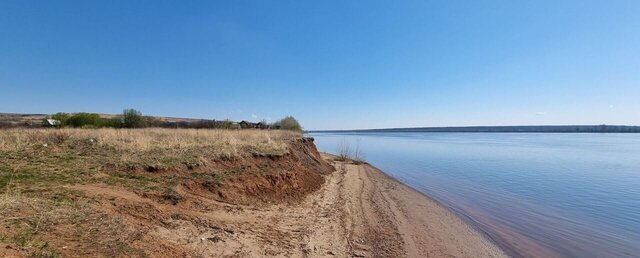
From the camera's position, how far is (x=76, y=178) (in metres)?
8.41

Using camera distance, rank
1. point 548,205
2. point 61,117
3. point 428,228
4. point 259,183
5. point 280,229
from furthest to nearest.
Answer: point 61,117, point 548,205, point 259,183, point 428,228, point 280,229

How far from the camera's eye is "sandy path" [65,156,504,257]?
6188 mm

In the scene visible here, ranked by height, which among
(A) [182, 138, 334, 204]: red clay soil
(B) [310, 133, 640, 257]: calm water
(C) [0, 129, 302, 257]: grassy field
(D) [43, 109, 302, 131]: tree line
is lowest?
(B) [310, 133, 640, 257]: calm water

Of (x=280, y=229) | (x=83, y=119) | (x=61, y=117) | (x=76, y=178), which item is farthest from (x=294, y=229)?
(x=61, y=117)

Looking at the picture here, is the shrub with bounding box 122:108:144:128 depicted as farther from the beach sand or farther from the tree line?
the beach sand

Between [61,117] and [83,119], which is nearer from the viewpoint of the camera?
[83,119]

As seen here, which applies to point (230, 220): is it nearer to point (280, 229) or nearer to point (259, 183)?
point (280, 229)

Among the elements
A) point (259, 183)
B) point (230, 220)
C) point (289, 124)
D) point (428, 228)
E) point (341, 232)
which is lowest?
point (428, 228)

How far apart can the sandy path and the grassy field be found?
1.84 ft

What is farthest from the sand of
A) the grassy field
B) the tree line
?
the tree line

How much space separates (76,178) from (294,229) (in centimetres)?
578

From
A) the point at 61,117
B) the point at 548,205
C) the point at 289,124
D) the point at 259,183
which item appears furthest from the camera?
the point at 289,124

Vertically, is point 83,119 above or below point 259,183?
above

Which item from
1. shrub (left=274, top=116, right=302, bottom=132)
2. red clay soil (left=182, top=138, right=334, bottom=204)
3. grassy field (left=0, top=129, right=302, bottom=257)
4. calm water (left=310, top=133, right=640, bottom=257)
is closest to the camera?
grassy field (left=0, top=129, right=302, bottom=257)
